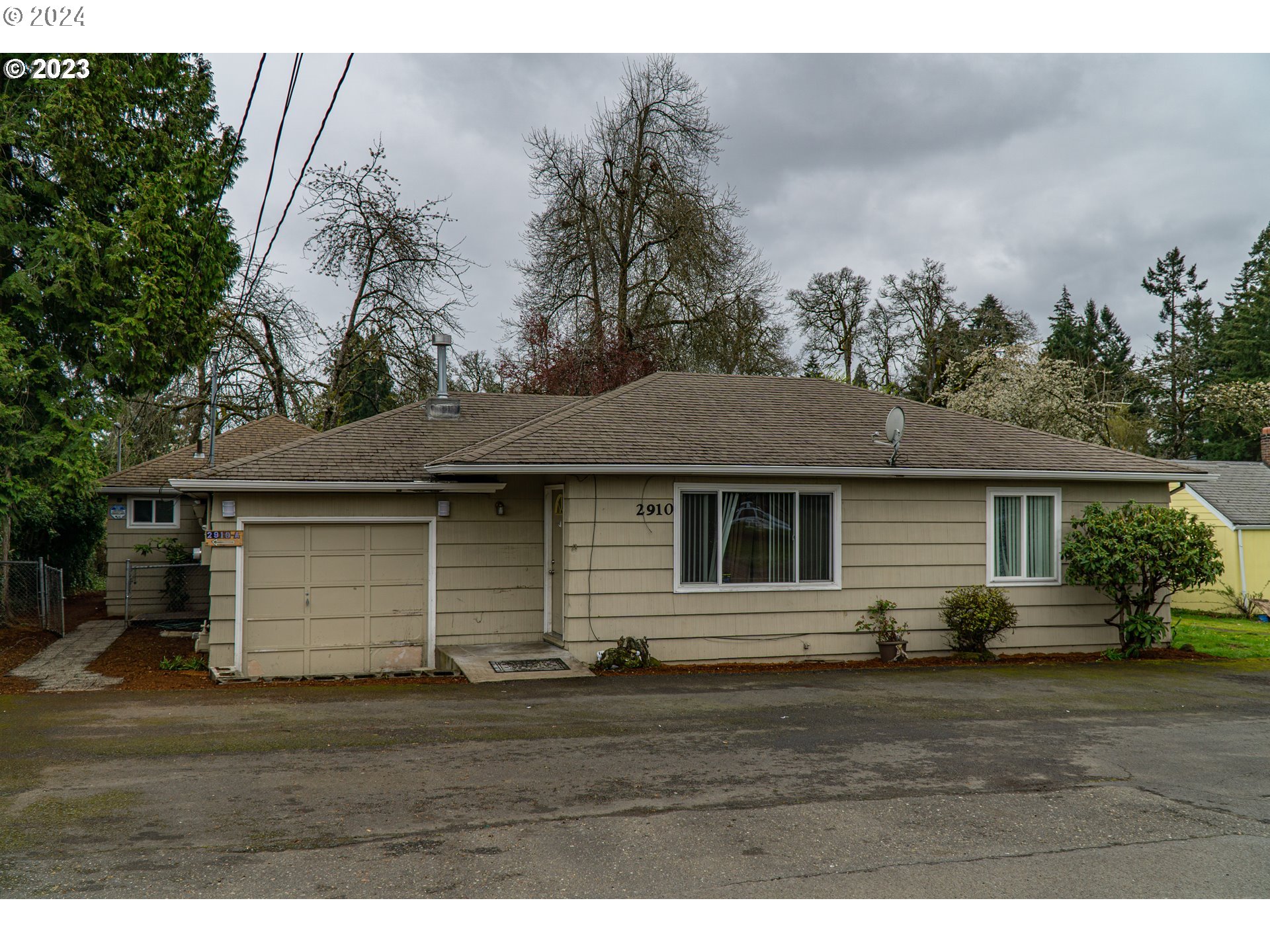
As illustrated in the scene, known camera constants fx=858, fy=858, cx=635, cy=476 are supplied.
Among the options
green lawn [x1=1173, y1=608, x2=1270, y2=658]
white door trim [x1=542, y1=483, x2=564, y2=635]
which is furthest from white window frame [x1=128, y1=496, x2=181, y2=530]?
green lawn [x1=1173, y1=608, x2=1270, y2=658]

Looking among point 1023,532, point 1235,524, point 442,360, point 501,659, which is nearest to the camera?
point 501,659

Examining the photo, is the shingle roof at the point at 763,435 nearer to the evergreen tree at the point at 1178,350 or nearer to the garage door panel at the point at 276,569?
the garage door panel at the point at 276,569

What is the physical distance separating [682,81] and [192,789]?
26.4 meters

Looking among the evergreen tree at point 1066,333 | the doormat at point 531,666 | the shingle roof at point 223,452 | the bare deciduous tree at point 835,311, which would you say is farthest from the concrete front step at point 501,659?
the evergreen tree at point 1066,333

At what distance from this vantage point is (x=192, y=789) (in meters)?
5.62

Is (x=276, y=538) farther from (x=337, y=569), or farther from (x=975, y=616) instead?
(x=975, y=616)

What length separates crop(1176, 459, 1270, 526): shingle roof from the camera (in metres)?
20.2

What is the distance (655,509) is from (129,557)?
13257 mm

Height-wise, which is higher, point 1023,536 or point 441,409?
point 441,409

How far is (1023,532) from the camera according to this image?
12.3 m

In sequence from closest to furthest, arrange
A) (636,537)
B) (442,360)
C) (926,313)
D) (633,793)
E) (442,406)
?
1. (633,793)
2. (636,537)
3. (442,406)
4. (442,360)
5. (926,313)

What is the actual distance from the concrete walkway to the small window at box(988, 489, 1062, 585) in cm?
1159

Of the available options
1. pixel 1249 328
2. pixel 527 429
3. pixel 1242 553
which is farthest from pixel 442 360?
pixel 1249 328

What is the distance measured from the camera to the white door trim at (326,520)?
10.8 m
